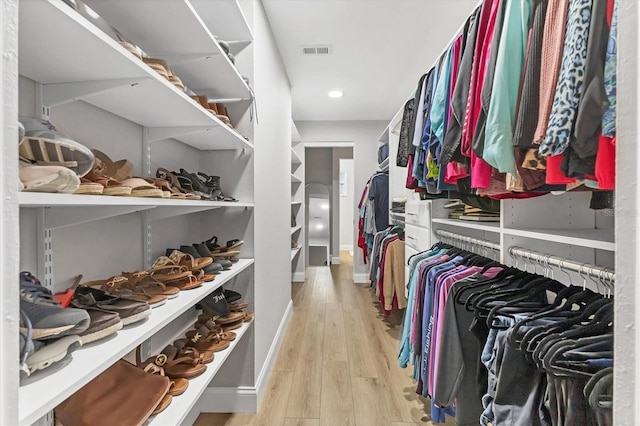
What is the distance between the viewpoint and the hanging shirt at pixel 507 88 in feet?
2.87

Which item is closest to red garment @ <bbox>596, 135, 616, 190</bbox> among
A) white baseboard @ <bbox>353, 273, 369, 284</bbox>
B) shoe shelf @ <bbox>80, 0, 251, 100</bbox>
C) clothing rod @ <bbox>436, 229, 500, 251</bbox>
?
clothing rod @ <bbox>436, 229, 500, 251</bbox>

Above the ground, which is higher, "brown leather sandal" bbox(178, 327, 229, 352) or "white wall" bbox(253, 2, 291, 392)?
"white wall" bbox(253, 2, 291, 392)

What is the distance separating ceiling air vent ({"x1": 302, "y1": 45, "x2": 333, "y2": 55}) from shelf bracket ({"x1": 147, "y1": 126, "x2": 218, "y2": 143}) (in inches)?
66.6

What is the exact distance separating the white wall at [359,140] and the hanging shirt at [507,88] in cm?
400

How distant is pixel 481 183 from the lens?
3.49ft

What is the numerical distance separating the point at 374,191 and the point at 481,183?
2.95 m

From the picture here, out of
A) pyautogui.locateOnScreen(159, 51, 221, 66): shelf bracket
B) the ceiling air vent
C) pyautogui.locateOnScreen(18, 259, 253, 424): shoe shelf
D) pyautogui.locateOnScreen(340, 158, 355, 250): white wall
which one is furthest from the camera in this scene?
pyautogui.locateOnScreen(340, 158, 355, 250): white wall

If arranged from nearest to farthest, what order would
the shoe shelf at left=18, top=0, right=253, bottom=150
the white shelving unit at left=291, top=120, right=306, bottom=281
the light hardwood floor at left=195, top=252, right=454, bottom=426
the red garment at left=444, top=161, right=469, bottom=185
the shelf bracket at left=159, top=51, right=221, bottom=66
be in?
the shoe shelf at left=18, top=0, right=253, bottom=150 < the red garment at left=444, top=161, right=469, bottom=185 < the shelf bracket at left=159, top=51, right=221, bottom=66 < the light hardwood floor at left=195, top=252, right=454, bottom=426 < the white shelving unit at left=291, top=120, right=306, bottom=281

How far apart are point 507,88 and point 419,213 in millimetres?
1530

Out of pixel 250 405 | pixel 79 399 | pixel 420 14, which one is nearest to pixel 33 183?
pixel 79 399

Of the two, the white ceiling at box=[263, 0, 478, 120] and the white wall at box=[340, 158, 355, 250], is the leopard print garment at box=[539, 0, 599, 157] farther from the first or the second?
the white wall at box=[340, 158, 355, 250]

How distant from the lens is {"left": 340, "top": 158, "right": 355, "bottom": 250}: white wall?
827 centimetres

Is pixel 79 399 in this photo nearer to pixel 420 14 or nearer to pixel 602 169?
pixel 602 169

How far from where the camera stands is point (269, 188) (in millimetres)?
2354
